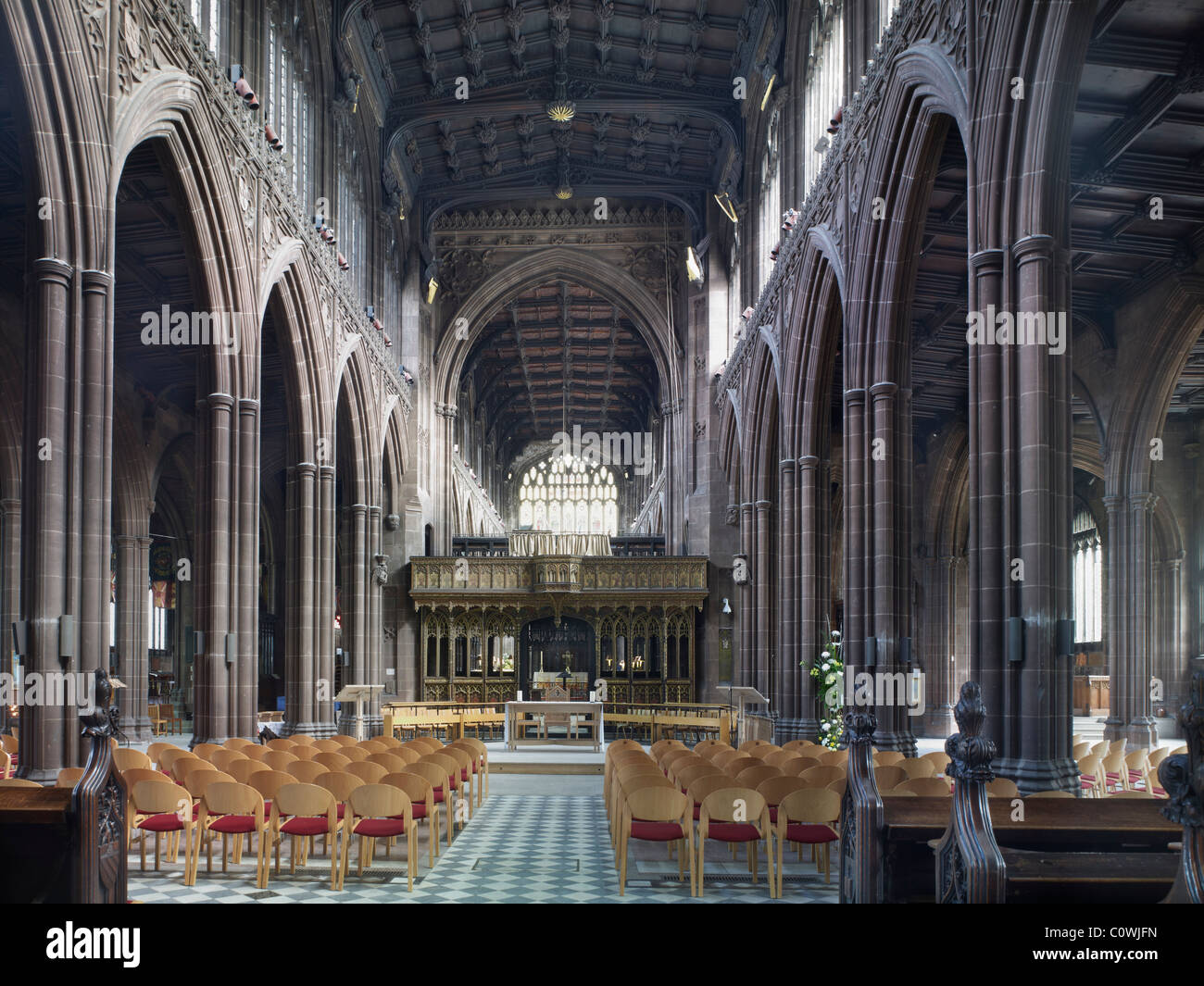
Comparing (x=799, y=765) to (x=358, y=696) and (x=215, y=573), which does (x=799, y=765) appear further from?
(x=358, y=696)

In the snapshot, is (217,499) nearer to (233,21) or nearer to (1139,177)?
(233,21)

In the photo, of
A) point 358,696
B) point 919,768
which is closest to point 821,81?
point 919,768

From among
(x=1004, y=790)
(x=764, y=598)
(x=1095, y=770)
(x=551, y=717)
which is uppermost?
(x=764, y=598)

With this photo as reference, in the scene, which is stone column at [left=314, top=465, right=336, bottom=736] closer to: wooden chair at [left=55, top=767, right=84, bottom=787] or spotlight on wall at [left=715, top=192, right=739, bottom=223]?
wooden chair at [left=55, top=767, right=84, bottom=787]

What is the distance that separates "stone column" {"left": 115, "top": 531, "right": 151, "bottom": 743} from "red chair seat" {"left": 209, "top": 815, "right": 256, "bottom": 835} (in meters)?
16.4

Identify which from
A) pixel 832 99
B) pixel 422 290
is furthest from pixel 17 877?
pixel 422 290

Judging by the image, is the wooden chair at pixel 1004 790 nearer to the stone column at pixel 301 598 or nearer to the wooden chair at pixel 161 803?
the wooden chair at pixel 161 803

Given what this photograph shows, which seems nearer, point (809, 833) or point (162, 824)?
point (809, 833)

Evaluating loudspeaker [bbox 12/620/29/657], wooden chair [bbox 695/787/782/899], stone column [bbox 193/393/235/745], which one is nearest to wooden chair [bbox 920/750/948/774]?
wooden chair [bbox 695/787/782/899]

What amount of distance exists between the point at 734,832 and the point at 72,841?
4.82m

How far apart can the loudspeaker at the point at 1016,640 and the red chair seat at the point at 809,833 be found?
229 centimetres

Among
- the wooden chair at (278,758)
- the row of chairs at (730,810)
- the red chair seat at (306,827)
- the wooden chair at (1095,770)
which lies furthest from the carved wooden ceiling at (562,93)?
the red chair seat at (306,827)

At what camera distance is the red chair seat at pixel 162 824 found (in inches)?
360

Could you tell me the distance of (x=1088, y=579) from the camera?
33812mm
